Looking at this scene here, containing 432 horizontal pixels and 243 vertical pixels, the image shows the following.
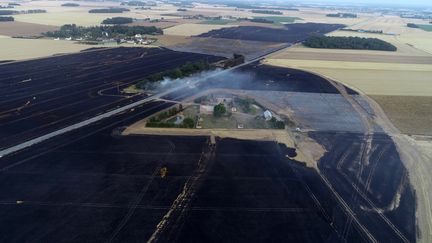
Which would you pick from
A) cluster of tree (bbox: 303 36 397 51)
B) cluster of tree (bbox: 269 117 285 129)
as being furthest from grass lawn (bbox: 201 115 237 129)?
cluster of tree (bbox: 303 36 397 51)

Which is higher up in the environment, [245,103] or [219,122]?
[245,103]

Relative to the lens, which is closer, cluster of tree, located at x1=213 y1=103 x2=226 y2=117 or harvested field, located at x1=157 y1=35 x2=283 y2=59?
cluster of tree, located at x1=213 y1=103 x2=226 y2=117

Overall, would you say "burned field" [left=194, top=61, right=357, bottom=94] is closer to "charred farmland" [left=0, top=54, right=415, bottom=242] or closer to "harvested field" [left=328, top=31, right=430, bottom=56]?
"charred farmland" [left=0, top=54, right=415, bottom=242]

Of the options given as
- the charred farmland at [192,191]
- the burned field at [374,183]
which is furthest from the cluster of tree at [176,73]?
the burned field at [374,183]

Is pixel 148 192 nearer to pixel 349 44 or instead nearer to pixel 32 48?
pixel 32 48

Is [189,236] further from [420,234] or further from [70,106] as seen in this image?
[70,106]

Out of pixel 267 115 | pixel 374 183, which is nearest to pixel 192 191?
pixel 374 183
